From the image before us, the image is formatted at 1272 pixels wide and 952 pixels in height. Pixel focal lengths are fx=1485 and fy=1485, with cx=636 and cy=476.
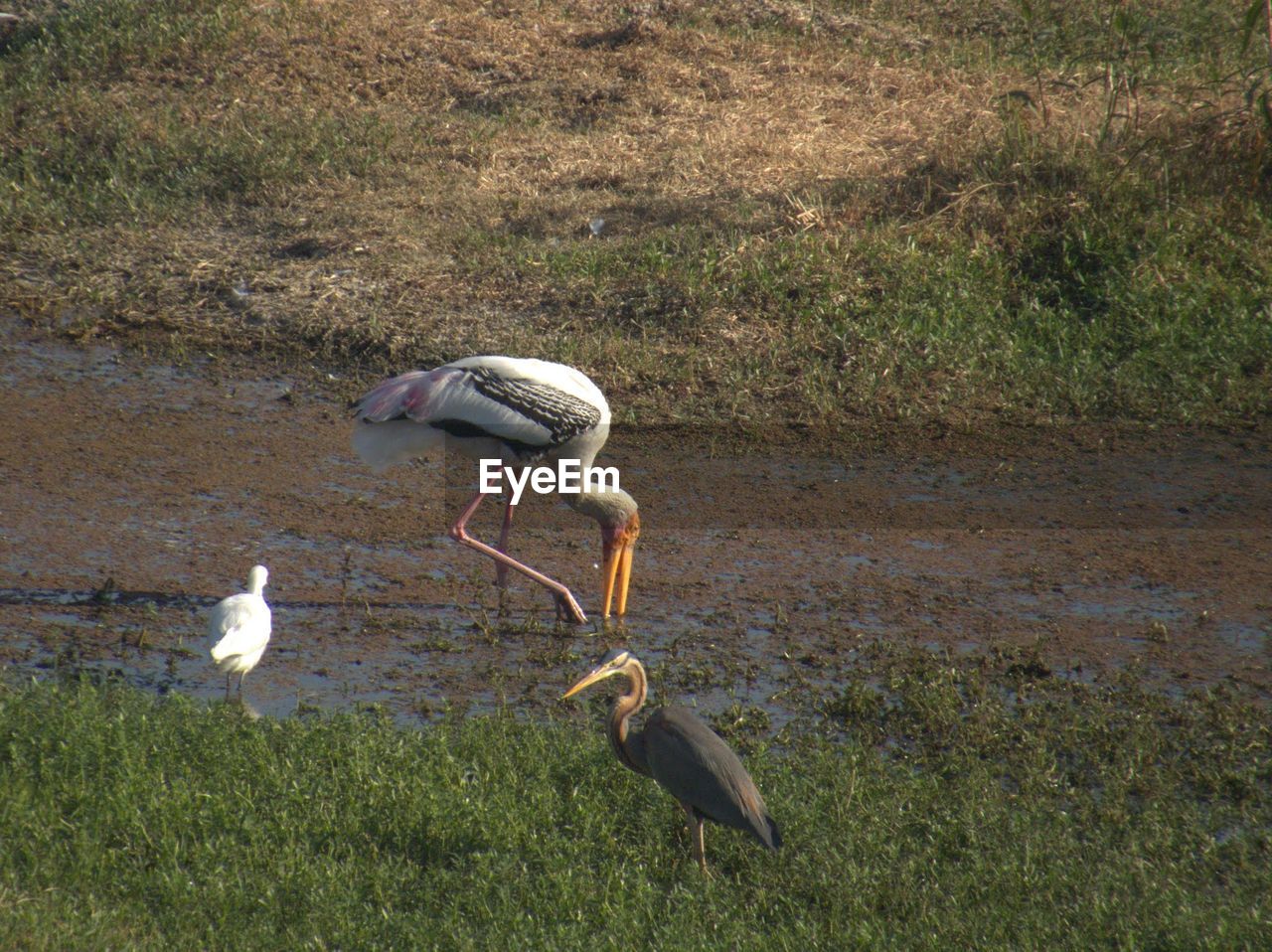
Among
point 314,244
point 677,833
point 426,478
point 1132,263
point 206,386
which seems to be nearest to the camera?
point 677,833

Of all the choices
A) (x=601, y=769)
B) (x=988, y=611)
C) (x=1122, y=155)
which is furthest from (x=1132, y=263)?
(x=601, y=769)

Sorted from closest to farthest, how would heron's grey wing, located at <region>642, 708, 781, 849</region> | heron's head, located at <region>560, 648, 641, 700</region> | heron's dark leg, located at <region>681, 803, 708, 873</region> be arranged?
heron's grey wing, located at <region>642, 708, 781, 849</region> < heron's dark leg, located at <region>681, 803, 708, 873</region> < heron's head, located at <region>560, 648, 641, 700</region>

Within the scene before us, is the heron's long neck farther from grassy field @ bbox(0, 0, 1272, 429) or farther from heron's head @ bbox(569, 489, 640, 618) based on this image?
grassy field @ bbox(0, 0, 1272, 429)

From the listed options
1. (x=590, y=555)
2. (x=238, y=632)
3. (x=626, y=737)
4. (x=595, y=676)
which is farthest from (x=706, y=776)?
(x=590, y=555)

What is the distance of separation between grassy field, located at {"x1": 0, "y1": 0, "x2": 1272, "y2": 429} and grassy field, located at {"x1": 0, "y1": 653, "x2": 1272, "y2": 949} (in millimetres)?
3332

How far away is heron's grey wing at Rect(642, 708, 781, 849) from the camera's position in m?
4.33

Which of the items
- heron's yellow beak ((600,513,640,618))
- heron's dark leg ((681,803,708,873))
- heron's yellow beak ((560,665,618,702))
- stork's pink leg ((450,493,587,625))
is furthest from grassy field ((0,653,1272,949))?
heron's yellow beak ((600,513,640,618))

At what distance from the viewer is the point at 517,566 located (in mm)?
6562

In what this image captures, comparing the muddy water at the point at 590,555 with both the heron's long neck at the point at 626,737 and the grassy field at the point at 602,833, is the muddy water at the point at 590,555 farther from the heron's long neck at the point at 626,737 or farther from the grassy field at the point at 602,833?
the heron's long neck at the point at 626,737

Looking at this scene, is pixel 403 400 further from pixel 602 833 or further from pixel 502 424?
pixel 602 833

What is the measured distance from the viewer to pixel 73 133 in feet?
37.6

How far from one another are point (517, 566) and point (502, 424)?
67cm

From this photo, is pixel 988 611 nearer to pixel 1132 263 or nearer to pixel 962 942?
pixel 962 942

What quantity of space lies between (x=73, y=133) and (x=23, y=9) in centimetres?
317
